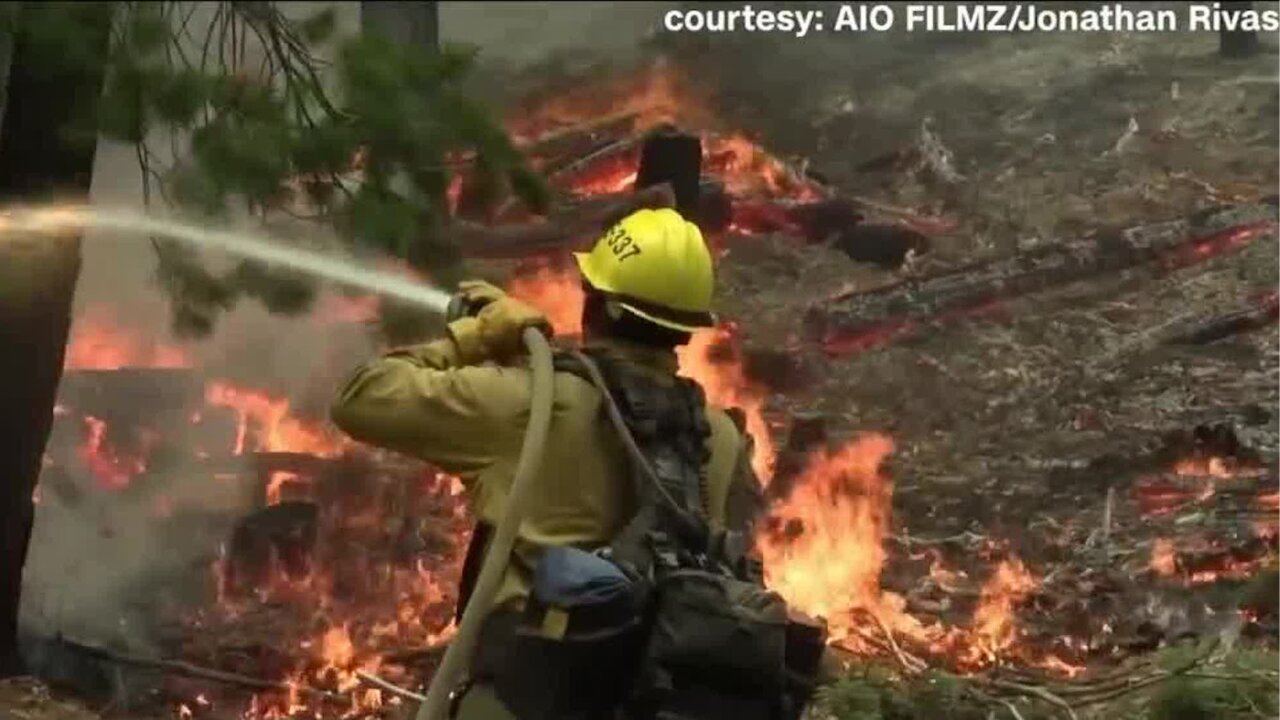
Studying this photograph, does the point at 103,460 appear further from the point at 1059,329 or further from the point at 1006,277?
the point at 1059,329

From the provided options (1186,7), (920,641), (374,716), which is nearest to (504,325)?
(374,716)

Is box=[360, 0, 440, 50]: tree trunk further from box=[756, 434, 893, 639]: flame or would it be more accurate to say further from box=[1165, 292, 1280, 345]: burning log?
box=[1165, 292, 1280, 345]: burning log

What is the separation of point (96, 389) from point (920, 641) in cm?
261

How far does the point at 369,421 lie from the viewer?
3068 millimetres

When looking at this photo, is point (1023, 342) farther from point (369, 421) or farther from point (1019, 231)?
point (369, 421)

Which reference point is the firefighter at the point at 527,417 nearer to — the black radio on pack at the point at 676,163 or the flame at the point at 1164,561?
the black radio on pack at the point at 676,163

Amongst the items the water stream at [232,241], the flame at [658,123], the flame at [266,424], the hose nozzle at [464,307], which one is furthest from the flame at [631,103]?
the hose nozzle at [464,307]

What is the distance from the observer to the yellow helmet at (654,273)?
321cm

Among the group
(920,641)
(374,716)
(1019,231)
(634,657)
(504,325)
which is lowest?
(374,716)

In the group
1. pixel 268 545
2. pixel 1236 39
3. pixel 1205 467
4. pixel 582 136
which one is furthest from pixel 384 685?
pixel 1236 39

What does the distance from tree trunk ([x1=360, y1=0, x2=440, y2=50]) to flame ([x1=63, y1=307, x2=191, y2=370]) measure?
118 centimetres

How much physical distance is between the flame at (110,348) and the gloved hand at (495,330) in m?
2.40

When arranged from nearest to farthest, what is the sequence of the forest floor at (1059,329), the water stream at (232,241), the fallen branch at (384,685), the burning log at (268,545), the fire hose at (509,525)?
the fire hose at (509,525) < the water stream at (232,241) < the fallen branch at (384,685) < the burning log at (268,545) < the forest floor at (1059,329)

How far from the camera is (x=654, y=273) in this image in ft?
10.5
